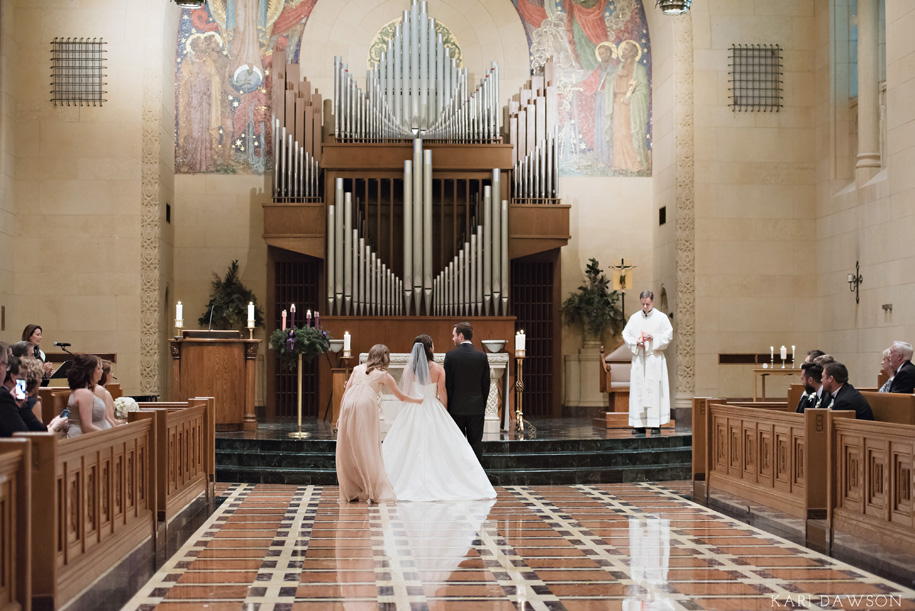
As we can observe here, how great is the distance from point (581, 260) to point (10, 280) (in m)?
9.17

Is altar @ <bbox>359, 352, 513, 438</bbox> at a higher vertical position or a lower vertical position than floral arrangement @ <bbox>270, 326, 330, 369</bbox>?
lower

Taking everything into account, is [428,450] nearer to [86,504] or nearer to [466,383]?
[466,383]

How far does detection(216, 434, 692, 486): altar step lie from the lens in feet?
36.0

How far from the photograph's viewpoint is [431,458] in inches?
385

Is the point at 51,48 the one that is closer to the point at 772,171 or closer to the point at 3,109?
the point at 3,109

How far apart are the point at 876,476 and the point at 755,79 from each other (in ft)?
34.6

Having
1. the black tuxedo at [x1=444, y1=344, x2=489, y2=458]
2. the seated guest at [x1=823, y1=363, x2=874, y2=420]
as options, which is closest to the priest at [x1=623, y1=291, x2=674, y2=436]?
the black tuxedo at [x1=444, y1=344, x2=489, y2=458]

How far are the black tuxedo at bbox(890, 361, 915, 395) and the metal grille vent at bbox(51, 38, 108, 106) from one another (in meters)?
12.2

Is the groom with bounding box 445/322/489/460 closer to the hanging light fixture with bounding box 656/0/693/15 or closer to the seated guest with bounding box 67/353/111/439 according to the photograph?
the seated guest with bounding box 67/353/111/439

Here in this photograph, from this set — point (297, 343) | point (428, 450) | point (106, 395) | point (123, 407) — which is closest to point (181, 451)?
point (123, 407)

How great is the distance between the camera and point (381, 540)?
24.1 feet

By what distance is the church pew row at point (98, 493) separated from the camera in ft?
16.6

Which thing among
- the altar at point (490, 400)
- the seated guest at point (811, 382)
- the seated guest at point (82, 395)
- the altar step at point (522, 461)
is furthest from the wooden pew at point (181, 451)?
the seated guest at point (811, 382)

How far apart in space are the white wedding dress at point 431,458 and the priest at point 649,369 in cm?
344
